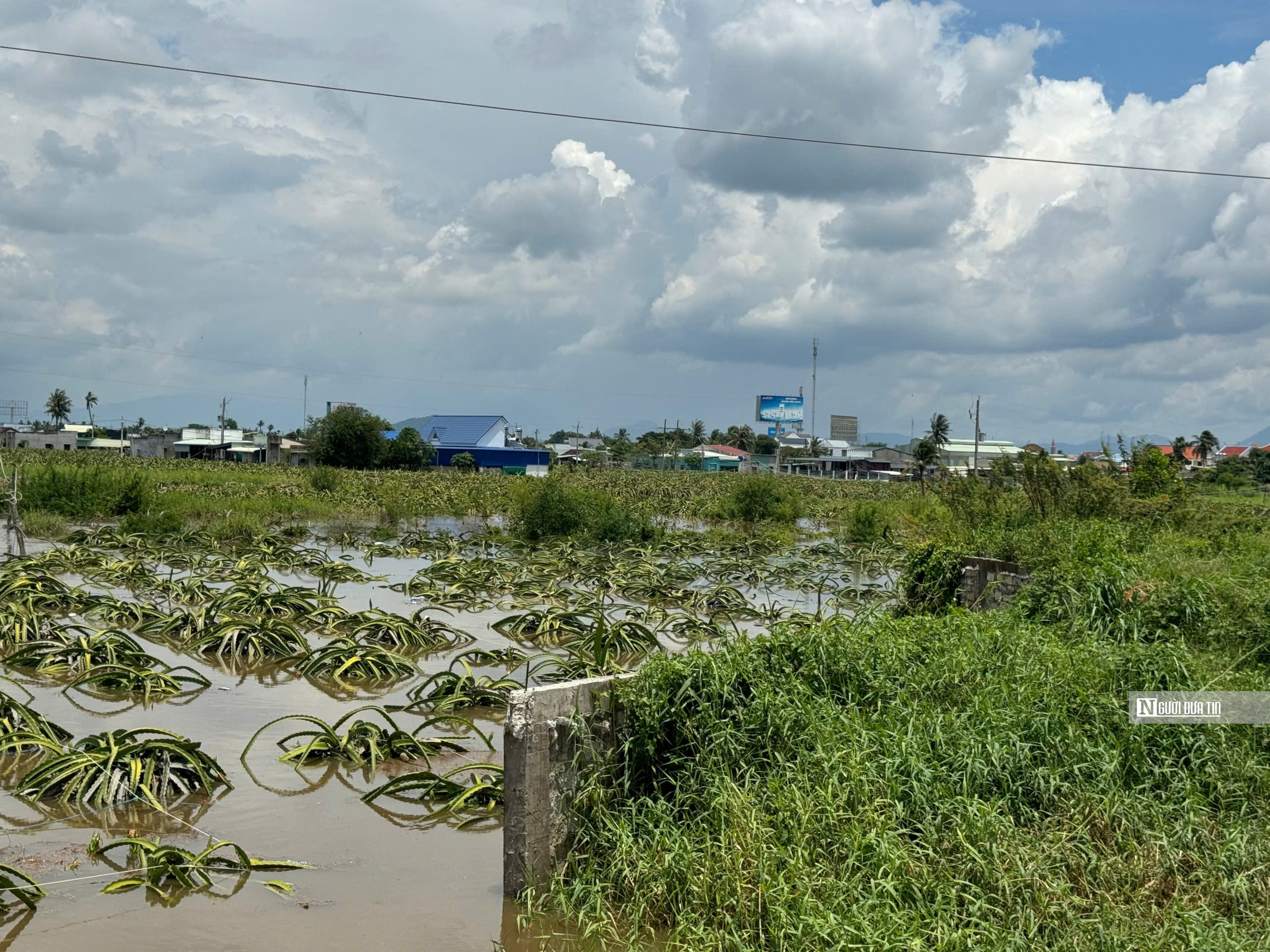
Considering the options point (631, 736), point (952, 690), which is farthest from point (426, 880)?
point (952, 690)

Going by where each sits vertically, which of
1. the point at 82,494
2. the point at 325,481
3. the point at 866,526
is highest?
the point at 325,481

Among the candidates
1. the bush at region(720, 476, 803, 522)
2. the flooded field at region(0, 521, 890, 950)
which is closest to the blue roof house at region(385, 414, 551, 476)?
the bush at region(720, 476, 803, 522)

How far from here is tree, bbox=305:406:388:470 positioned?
62750mm

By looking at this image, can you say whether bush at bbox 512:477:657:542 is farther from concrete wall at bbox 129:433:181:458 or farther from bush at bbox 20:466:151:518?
concrete wall at bbox 129:433:181:458

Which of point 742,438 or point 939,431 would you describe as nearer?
point 939,431

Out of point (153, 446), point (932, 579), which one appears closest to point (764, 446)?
point (153, 446)

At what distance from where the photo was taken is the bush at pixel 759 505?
30844 millimetres

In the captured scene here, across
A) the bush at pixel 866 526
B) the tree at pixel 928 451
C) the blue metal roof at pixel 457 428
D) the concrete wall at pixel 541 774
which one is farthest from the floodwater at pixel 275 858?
the blue metal roof at pixel 457 428

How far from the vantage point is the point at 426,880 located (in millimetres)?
5672

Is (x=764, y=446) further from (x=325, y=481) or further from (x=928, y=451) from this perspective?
(x=325, y=481)

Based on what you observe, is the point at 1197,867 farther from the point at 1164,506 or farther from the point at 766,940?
the point at 1164,506

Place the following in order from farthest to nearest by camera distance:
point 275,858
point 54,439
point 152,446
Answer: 1. point 152,446
2. point 54,439
3. point 275,858

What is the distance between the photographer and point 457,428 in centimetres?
9125
